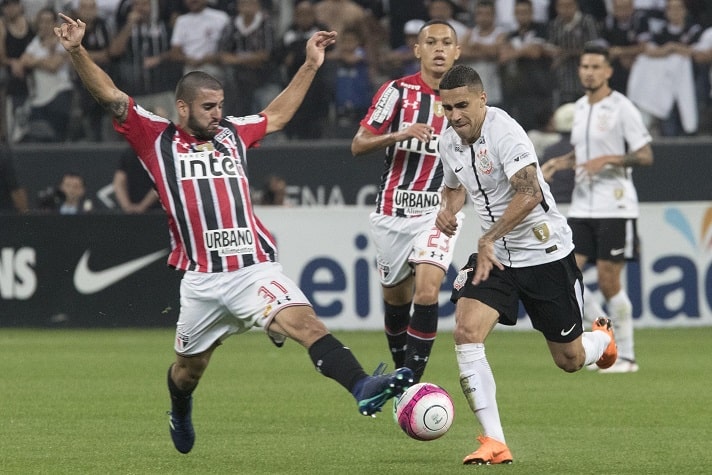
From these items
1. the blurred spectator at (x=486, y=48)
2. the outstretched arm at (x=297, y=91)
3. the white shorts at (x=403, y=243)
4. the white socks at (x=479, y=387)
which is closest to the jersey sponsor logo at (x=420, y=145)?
the white shorts at (x=403, y=243)

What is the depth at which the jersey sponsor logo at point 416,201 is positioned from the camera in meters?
10.3

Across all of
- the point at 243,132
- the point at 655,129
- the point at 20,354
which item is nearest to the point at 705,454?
the point at 243,132

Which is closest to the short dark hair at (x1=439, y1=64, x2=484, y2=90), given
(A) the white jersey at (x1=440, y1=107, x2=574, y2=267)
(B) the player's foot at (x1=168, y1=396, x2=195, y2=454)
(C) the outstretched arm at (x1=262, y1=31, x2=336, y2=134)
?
(A) the white jersey at (x1=440, y1=107, x2=574, y2=267)

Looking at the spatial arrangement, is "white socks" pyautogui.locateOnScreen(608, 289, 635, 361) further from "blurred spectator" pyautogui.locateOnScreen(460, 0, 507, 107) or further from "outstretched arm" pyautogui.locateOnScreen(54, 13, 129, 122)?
"outstretched arm" pyautogui.locateOnScreen(54, 13, 129, 122)

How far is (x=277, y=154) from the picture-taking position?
1784cm

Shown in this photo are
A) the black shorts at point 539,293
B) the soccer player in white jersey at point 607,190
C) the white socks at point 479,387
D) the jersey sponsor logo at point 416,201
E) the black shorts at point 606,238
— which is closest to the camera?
the white socks at point 479,387

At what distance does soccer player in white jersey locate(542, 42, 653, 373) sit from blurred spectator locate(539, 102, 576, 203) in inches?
72.6

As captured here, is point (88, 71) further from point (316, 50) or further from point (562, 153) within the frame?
point (562, 153)

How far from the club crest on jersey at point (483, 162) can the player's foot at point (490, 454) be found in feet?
4.64

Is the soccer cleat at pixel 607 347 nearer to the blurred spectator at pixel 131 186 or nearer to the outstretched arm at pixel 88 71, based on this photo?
the outstretched arm at pixel 88 71

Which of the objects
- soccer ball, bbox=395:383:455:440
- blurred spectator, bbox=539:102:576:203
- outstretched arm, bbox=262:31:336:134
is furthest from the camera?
blurred spectator, bbox=539:102:576:203

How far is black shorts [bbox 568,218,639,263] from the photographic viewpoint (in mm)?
12461

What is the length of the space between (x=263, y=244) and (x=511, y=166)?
53.6 inches

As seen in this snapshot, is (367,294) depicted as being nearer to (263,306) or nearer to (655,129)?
(655,129)
